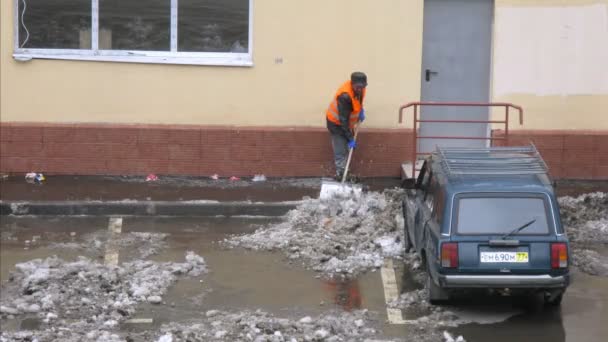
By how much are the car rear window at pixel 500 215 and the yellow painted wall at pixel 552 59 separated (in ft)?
19.8

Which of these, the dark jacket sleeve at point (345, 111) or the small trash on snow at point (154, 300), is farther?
the dark jacket sleeve at point (345, 111)

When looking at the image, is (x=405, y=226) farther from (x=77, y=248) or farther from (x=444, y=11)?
(x=444, y=11)

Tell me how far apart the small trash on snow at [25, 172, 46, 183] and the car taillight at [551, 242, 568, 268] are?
8.55m

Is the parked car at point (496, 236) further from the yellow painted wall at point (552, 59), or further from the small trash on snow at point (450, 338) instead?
the yellow painted wall at point (552, 59)

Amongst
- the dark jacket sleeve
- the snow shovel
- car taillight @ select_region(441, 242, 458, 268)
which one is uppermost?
the dark jacket sleeve

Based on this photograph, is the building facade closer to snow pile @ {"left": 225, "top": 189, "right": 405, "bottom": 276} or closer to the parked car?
snow pile @ {"left": 225, "top": 189, "right": 405, "bottom": 276}

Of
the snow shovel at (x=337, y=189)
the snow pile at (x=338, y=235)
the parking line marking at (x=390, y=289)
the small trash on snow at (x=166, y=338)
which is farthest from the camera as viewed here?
the snow shovel at (x=337, y=189)

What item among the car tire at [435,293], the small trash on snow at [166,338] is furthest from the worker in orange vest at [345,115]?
the small trash on snow at [166,338]

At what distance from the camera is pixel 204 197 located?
45.2 ft

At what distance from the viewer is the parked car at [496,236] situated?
29.1 feet

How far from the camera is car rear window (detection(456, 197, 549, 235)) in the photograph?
29.5 ft

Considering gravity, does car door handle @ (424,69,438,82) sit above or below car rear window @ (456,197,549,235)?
above

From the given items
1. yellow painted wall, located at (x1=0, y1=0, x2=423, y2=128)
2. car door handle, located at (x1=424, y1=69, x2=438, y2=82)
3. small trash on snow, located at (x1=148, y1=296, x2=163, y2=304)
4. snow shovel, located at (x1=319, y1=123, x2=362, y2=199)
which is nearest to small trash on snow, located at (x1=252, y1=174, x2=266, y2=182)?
yellow painted wall, located at (x1=0, y1=0, x2=423, y2=128)

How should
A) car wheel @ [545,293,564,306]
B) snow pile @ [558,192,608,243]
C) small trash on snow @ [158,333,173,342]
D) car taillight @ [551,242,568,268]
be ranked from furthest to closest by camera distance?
snow pile @ [558,192,608,243]
car wheel @ [545,293,564,306]
car taillight @ [551,242,568,268]
small trash on snow @ [158,333,173,342]
